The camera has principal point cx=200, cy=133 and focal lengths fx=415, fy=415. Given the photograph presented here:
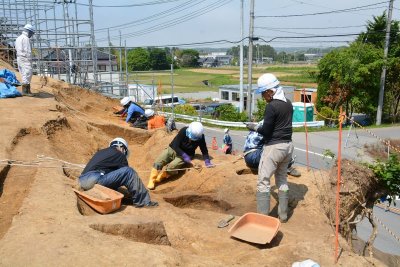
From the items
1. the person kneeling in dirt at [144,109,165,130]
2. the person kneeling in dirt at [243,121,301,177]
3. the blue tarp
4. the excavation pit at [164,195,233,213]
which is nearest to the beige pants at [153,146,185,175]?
the excavation pit at [164,195,233,213]

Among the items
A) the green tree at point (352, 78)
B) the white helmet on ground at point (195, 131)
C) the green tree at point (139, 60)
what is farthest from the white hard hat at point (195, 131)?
the green tree at point (139, 60)

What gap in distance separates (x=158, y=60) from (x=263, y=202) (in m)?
80.0

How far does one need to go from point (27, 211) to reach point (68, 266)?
4.70 feet

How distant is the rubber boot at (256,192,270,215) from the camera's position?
230 inches

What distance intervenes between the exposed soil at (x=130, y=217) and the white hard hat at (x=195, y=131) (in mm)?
733

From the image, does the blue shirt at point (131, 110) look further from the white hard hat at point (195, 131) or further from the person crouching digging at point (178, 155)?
the white hard hat at point (195, 131)

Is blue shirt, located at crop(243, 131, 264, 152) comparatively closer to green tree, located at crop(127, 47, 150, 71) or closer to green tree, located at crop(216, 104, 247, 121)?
green tree, located at crop(216, 104, 247, 121)

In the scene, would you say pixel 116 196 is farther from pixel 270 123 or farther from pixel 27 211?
pixel 270 123

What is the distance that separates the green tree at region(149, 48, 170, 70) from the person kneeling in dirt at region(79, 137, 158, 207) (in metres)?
75.4

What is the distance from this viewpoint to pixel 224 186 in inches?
302

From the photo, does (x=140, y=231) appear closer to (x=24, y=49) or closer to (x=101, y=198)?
(x=101, y=198)

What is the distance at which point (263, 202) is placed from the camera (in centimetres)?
589

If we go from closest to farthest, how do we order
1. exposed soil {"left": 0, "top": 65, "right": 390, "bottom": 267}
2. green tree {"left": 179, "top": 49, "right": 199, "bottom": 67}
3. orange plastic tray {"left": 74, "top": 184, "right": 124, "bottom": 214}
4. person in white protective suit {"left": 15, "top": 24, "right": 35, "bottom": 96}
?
1. exposed soil {"left": 0, "top": 65, "right": 390, "bottom": 267}
2. orange plastic tray {"left": 74, "top": 184, "right": 124, "bottom": 214}
3. person in white protective suit {"left": 15, "top": 24, "right": 35, "bottom": 96}
4. green tree {"left": 179, "top": 49, "right": 199, "bottom": 67}

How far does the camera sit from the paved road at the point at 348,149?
1145cm
